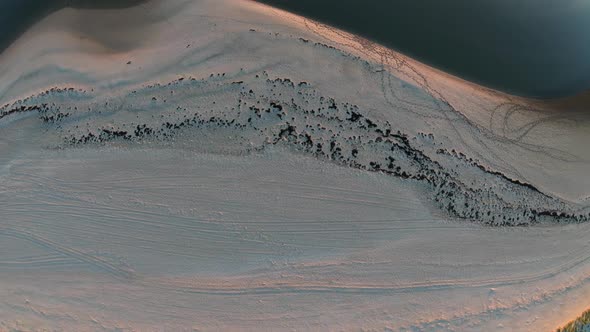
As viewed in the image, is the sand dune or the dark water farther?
the dark water

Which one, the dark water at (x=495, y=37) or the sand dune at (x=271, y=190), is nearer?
the sand dune at (x=271, y=190)

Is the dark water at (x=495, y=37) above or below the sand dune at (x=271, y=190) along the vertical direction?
above

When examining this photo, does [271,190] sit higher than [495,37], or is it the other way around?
[495,37]

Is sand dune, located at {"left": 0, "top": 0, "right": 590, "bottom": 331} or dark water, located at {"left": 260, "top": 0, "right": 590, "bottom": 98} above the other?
dark water, located at {"left": 260, "top": 0, "right": 590, "bottom": 98}

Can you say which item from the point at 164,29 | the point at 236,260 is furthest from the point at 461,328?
the point at 164,29

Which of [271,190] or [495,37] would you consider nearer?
[271,190]
